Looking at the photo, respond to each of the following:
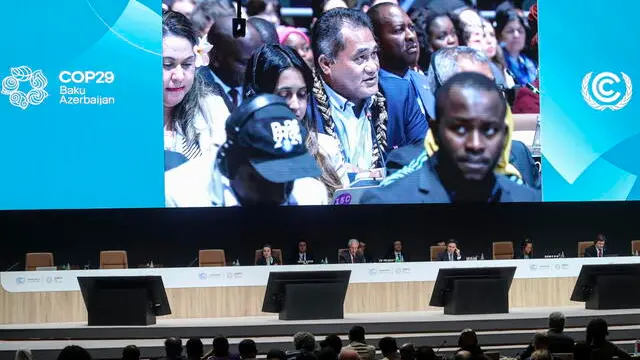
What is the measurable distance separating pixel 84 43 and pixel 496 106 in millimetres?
4879

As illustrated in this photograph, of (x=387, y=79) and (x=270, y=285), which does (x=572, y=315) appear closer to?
(x=270, y=285)

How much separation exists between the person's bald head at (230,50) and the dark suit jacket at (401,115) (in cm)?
162

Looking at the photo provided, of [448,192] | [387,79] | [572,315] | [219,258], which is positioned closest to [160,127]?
[219,258]

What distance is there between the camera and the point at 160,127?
38.2 ft

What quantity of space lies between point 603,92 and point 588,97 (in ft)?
0.66

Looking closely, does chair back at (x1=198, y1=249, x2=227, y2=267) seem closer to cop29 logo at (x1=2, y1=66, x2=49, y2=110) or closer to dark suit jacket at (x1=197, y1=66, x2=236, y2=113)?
dark suit jacket at (x1=197, y1=66, x2=236, y2=113)

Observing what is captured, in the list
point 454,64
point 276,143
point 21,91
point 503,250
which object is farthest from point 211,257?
point 454,64

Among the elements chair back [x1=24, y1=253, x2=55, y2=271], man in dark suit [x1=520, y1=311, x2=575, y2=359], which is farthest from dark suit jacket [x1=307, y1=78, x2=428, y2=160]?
man in dark suit [x1=520, y1=311, x2=575, y2=359]

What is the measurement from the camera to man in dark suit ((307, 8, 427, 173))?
40.0 ft

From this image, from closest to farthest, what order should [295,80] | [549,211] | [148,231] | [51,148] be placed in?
1. [51,148]
2. [295,80]
3. [148,231]
4. [549,211]

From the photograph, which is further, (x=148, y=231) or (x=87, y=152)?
(x=148, y=231)

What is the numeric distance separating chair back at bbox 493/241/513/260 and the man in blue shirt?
78.1 inches

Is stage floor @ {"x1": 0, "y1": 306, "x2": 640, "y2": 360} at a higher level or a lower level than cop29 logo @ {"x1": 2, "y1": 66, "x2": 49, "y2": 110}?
lower

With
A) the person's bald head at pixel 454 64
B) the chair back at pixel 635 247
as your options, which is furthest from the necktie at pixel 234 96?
the chair back at pixel 635 247
